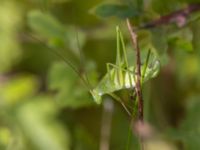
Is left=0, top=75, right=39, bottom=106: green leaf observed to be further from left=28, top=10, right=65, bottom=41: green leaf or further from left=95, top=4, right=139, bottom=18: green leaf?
left=95, top=4, right=139, bottom=18: green leaf

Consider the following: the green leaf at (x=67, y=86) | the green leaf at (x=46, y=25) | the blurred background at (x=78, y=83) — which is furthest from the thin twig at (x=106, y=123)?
the green leaf at (x=46, y=25)

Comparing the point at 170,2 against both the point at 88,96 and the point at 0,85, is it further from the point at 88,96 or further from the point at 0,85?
the point at 0,85

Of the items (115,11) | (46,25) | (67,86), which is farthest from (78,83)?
(115,11)

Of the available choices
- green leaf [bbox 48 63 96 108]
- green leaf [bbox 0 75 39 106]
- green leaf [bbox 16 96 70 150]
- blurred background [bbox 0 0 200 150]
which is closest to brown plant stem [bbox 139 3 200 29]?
blurred background [bbox 0 0 200 150]

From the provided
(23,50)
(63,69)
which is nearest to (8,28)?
(23,50)

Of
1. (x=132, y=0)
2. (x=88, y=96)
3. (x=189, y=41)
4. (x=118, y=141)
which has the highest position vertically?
(x=132, y=0)
